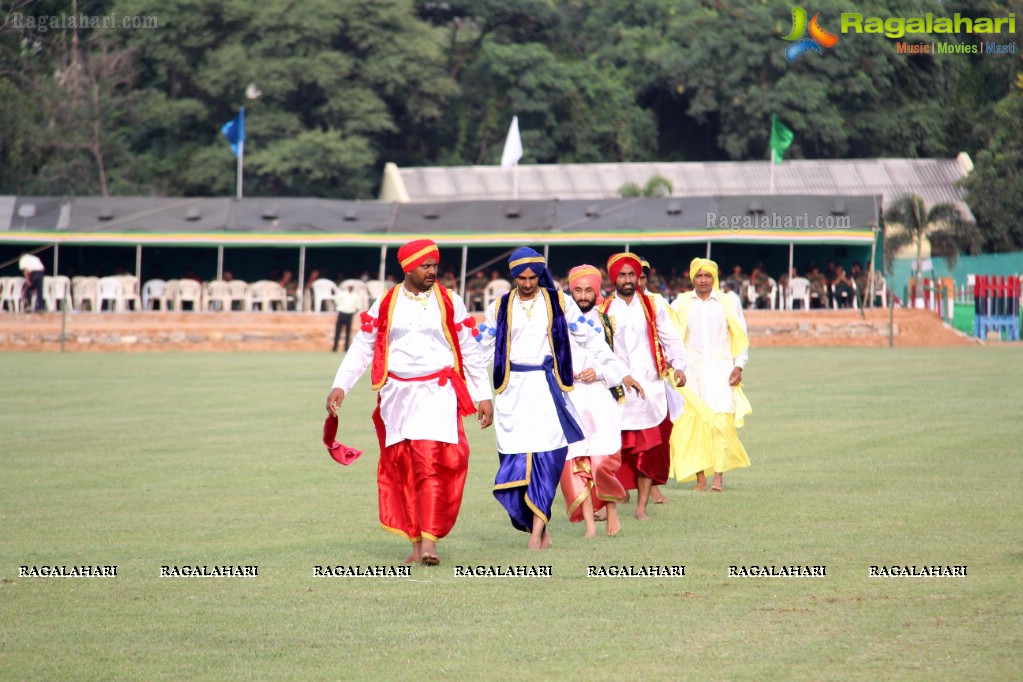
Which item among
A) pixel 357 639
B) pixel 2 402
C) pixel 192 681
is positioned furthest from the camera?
pixel 2 402

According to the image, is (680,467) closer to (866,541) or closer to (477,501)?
(477,501)

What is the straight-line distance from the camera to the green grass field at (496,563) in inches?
213

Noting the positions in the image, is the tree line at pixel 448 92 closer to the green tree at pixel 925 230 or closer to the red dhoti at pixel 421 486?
the green tree at pixel 925 230

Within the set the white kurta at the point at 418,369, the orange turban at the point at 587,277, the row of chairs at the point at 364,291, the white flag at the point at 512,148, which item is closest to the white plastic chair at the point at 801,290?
the row of chairs at the point at 364,291

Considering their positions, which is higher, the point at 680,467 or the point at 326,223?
the point at 326,223

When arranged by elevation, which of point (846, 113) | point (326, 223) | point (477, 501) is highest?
point (846, 113)

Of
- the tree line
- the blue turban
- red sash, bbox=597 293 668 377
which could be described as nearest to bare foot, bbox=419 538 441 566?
the blue turban

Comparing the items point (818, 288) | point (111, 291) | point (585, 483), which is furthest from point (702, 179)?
point (585, 483)

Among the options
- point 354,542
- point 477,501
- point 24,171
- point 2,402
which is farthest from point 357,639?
point 24,171

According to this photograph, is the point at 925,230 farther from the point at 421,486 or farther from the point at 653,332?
the point at 421,486

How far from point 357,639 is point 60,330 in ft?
93.5

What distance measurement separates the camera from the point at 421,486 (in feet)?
24.6

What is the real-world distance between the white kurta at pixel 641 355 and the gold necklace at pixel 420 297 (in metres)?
2.12

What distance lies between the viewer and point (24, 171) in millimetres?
47875
